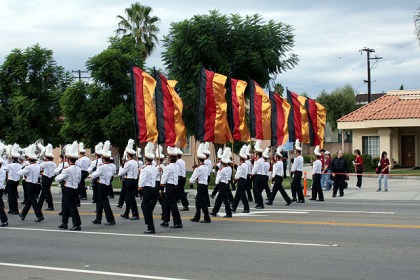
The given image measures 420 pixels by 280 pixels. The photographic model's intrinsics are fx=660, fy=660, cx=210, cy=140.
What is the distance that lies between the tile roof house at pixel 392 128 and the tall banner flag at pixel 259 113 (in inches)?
803

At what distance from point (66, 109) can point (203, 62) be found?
7.62m

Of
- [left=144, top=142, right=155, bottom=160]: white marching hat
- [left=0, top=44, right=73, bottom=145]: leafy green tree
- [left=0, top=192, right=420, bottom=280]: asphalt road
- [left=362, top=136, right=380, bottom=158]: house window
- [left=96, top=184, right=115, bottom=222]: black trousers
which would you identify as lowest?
[left=0, top=192, right=420, bottom=280]: asphalt road

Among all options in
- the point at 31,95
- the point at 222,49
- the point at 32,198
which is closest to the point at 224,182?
the point at 32,198

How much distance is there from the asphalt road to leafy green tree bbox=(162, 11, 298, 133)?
16.9m

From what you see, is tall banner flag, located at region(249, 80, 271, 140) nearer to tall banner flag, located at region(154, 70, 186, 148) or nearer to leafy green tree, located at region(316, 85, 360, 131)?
tall banner flag, located at region(154, 70, 186, 148)

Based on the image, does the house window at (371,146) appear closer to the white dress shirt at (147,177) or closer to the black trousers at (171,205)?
the black trousers at (171,205)

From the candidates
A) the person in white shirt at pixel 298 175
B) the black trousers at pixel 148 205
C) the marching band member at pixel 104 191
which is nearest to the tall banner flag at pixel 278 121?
the person in white shirt at pixel 298 175

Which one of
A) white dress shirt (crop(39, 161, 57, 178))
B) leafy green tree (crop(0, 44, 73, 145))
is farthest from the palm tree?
white dress shirt (crop(39, 161, 57, 178))

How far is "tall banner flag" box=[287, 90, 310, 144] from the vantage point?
2594cm

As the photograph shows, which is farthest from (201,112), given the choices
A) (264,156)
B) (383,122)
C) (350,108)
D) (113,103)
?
(350,108)

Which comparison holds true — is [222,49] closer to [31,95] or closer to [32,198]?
[31,95]

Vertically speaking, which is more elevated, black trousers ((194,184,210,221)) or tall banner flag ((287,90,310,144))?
tall banner flag ((287,90,310,144))

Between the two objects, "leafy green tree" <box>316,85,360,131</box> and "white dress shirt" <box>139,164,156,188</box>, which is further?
"leafy green tree" <box>316,85,360,131</box>

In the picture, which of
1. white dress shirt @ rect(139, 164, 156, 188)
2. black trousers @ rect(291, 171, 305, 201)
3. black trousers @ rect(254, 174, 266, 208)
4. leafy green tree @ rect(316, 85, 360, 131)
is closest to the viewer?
white dress shirt @ rect(139, 164, 156, 188)
